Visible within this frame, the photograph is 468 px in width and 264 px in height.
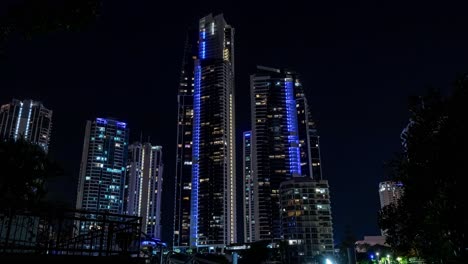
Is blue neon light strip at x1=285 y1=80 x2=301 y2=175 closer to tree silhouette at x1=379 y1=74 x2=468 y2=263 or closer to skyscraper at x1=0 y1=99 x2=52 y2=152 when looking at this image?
skyscraper at x1=0 y1=99 x2=52 y2=152

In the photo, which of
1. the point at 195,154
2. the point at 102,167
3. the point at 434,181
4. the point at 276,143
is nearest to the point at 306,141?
the point at 276,143

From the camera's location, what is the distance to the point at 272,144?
6791 inches

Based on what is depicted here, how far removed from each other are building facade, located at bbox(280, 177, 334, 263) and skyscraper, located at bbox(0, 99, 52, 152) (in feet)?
301

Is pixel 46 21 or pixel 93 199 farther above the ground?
pixel 93 199

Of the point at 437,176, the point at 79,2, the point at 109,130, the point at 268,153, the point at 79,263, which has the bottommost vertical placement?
the point at 79,263

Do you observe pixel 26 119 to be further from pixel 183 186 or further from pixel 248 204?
pixel 248 204

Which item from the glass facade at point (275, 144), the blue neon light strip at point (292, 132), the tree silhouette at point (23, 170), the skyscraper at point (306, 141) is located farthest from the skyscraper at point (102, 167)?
the tree silhouette at point (23, 170)

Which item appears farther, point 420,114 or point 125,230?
point 420,114

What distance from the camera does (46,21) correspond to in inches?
288

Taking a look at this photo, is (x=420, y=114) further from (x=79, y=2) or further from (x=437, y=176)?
(x=79, y=2)

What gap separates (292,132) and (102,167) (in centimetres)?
9046

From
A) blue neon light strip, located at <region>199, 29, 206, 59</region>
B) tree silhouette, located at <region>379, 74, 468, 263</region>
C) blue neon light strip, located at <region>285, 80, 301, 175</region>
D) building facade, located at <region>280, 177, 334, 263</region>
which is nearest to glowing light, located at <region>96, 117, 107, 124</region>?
blue neon light strip, located at <region>199, 29, 206, 59</region>

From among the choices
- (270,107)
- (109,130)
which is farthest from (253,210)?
(109,130)

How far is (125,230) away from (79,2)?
6715mm
